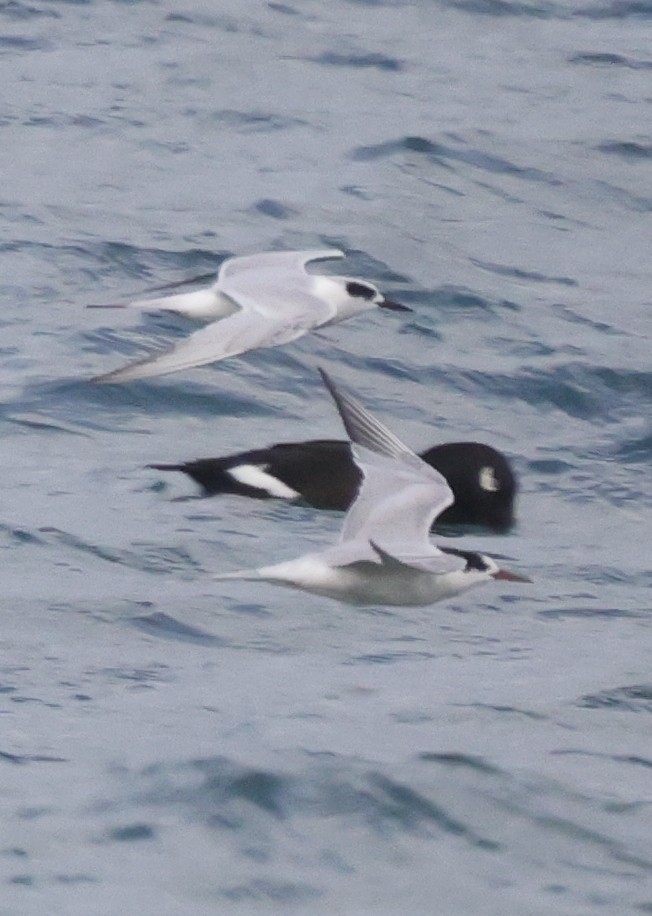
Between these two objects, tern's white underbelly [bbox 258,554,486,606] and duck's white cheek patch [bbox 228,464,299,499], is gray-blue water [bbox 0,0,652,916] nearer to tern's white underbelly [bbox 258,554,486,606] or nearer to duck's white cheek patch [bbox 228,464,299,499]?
duck's white cheek patch [bbox 228,464,299,499]

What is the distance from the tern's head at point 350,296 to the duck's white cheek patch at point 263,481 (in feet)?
3.43

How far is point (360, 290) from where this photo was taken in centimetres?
1061

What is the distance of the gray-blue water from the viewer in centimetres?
658

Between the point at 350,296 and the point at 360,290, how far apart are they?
0.50 ft

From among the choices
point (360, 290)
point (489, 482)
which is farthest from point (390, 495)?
point (360, 290)

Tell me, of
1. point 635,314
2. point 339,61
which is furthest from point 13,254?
point 339,61

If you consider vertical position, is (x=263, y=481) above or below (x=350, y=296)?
below

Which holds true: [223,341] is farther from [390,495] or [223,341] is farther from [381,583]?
[381,583]

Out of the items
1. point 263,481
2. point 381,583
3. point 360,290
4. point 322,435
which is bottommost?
point 322,435

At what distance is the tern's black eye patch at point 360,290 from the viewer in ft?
34.5

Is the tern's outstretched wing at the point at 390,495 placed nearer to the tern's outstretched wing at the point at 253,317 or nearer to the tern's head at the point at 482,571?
the tern's head at the point at 482,571

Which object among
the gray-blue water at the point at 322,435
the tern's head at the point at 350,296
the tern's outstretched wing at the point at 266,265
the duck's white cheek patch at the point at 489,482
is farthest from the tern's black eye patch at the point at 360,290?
the duck's white cheek patch at the point at 489,482

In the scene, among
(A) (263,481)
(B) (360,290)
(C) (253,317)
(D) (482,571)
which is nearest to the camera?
(D) (482,571)

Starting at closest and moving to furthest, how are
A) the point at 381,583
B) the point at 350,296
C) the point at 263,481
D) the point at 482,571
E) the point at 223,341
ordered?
the point at 381,583 → the point at 482,571 → the point at 223,341 → the point at 263,481 → the point at 350,296
